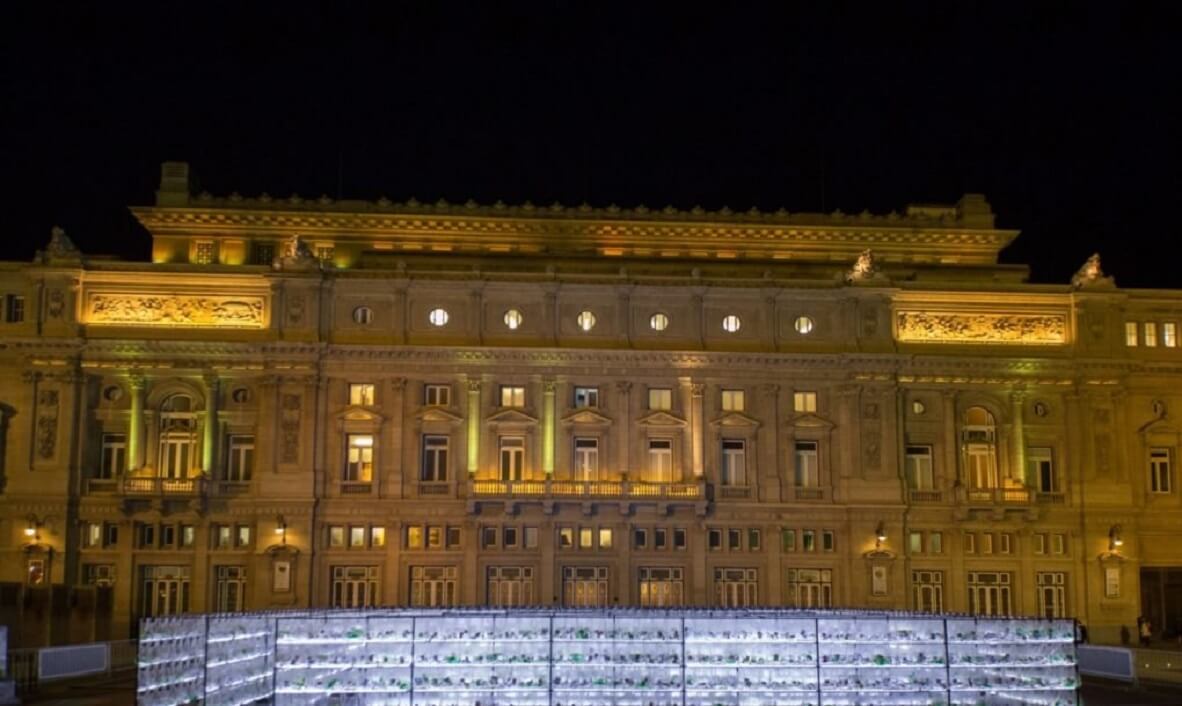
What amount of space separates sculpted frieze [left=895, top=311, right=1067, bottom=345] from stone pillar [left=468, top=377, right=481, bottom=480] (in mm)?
24483

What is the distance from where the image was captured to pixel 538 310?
85125 millimetres

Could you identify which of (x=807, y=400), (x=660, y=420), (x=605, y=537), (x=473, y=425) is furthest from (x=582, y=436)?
(x=807, y=400)

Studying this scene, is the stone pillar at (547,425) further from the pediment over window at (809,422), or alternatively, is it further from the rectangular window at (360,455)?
the pediment over window at (809,422)

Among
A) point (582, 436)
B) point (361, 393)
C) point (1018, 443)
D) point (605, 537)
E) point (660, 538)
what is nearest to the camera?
point (605, 537)

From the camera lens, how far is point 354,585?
81312mm

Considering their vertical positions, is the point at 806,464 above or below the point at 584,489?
above

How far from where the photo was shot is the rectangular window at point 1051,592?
84.1 metres

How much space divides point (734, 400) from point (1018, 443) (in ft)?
54.1

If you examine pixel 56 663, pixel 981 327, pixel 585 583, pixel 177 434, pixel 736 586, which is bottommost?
pixel 56 663

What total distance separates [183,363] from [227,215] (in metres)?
13.0

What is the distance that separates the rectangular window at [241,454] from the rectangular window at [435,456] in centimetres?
959

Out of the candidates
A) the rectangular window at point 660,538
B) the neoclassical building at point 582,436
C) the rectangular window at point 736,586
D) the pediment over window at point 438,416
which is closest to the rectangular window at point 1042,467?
the neoclassical building at point 582,436

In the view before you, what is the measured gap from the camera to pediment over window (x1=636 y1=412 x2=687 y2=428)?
83750 millimetres

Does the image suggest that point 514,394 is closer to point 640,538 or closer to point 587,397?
point 587,397
